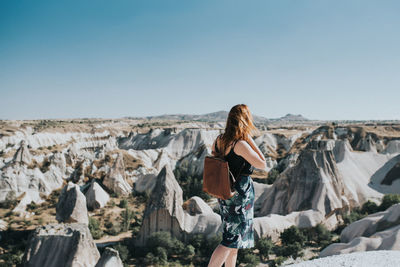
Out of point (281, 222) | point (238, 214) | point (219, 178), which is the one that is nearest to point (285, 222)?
point (281, 222)

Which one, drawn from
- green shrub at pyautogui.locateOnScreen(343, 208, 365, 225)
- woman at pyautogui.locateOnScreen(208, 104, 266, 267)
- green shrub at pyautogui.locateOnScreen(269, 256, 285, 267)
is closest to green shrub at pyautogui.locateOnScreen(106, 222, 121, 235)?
green shrub at pyautogui.locateOnScreen(269, 256, 285, 267)

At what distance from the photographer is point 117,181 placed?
93.6 ft

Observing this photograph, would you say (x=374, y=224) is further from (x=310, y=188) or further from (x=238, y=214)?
(x=238, y=214)

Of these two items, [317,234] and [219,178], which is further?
[317,234]

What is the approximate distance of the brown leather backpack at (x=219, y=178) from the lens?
2.63 m

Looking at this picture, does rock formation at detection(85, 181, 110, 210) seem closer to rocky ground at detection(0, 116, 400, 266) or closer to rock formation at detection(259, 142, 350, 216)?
rocky ground at detection(0, 116, 400, 266)

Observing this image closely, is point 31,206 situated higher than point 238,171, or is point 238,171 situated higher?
point 238,171

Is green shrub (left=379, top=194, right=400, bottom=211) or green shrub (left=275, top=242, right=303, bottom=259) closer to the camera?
green shrub (left=275, top=242, right=303, bottom=259)

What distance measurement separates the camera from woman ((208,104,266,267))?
2.70 m

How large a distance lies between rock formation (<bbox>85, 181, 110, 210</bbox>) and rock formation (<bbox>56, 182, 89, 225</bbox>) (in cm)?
518

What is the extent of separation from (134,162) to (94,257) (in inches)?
893

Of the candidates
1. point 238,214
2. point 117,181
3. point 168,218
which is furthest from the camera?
point 117,181

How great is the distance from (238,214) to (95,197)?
24.6m

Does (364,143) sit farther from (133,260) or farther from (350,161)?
(133,260)
